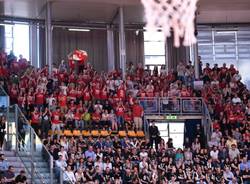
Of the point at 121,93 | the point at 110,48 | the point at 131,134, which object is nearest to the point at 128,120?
the point at 131,134

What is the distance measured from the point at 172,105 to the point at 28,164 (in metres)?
12.8

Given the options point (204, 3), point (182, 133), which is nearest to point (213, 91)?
point (182, 133)

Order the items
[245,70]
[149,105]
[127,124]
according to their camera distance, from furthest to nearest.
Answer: [245,70] → [149,105] → [127,124]

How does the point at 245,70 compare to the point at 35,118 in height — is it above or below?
above

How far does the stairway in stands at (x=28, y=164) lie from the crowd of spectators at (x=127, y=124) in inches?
21.1

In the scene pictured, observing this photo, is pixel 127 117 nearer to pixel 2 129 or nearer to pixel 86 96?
pixel 86 96

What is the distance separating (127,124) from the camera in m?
33.0

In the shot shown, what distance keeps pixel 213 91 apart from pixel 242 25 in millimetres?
12213

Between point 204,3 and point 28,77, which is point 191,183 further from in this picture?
point 204,3

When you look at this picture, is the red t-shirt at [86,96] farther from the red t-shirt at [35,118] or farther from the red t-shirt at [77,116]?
the red t-shirt at [35,118]

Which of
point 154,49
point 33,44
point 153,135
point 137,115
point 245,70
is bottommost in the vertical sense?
point 153,135

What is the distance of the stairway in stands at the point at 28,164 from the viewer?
78.0 feet

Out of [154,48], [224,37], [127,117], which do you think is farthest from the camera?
[224,37]

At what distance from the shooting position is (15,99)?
1228 inches
